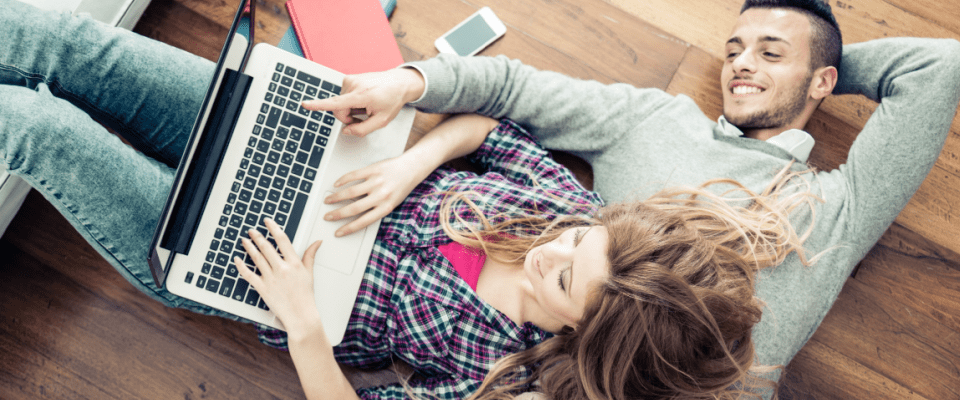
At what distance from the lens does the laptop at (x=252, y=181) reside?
0.89 metres

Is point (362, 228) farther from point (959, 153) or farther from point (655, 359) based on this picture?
point (959, 153)

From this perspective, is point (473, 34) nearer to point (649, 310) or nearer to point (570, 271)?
point (570, 271)

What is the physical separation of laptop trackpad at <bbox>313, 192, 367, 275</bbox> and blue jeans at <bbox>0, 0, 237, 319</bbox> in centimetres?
27

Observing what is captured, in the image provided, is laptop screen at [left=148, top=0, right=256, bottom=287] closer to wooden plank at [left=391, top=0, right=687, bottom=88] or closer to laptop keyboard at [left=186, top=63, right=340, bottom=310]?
laptop keyboard at [left=186, top=63, right=340, bottom=310]

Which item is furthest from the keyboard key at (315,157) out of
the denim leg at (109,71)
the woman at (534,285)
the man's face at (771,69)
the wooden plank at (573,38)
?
the man's face at (771,69)

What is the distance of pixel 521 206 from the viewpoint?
1089 mm

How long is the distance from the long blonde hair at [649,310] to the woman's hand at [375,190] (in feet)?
0.35

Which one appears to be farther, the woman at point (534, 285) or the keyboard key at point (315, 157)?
the keyboard key at point (315, 157)

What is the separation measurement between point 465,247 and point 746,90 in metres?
0.87

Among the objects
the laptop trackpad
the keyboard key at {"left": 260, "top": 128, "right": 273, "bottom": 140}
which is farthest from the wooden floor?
the keyboard key at {"left": 260, "top": 128, "right": 273, "bottom": 140}

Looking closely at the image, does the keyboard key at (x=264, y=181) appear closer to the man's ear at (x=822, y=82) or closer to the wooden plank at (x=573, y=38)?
the wooden plank at (x=573, y=38)

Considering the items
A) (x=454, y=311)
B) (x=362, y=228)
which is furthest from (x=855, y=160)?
(x=362, y=228)

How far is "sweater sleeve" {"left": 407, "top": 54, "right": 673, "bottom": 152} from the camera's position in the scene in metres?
1.12

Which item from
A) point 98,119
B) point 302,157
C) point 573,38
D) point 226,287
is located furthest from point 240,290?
point 573,38
